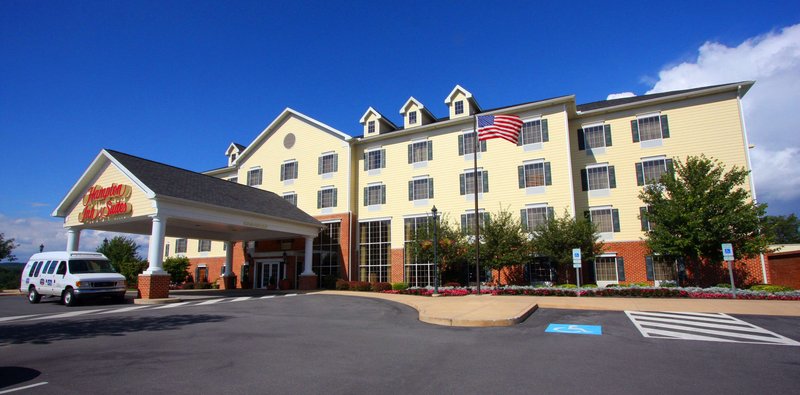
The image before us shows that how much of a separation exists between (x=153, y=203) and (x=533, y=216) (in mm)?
21680

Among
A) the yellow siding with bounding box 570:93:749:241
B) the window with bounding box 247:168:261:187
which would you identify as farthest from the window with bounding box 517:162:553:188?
the window with bounding box 247:168:261:187

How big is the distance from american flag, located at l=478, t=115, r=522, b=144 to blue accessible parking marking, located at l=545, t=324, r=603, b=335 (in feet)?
43.4

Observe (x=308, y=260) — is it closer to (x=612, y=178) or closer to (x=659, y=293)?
(x=612, y=178)

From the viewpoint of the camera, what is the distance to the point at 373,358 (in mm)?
7883

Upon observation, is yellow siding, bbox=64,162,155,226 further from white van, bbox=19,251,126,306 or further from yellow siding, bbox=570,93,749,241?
yellow siding, bbox=570,93,749,241

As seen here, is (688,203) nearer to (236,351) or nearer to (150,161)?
(236,351)

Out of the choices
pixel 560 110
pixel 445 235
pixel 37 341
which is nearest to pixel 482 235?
pixel 445 235

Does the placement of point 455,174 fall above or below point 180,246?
above

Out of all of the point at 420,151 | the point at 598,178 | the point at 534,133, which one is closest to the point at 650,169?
the point at 598,178

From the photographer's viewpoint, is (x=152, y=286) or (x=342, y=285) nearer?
(x=152, y=286)

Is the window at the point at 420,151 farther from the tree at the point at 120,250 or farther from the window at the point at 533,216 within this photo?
the tree at the point at 120,250

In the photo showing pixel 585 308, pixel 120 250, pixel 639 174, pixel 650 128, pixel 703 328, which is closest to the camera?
pixel 703 328

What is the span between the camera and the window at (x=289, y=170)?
36312mm

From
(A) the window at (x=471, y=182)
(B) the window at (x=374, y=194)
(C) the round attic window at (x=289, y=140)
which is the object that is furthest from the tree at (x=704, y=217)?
(C) the round attic window at (x=289, y=140)
